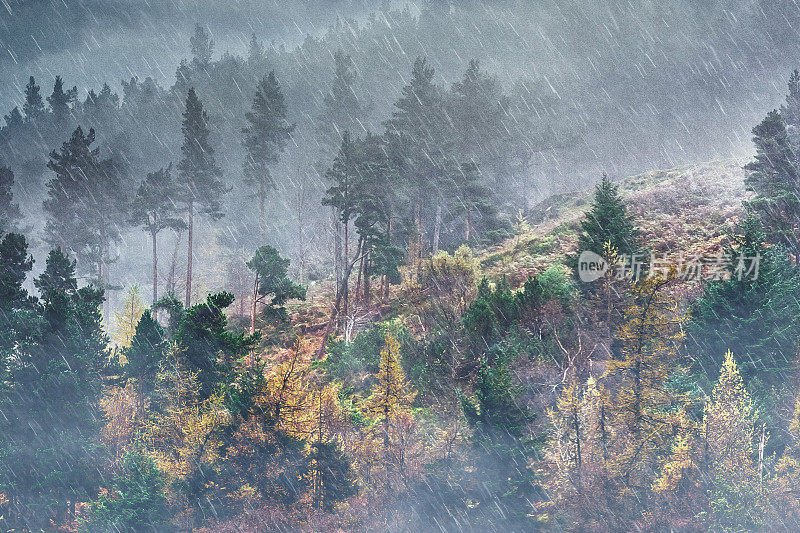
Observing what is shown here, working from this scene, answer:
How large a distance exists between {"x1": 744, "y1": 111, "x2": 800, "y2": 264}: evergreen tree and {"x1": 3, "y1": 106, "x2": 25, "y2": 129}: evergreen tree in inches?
4432

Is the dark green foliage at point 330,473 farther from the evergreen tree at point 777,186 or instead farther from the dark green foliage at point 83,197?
the dark green foliage at point 83,197

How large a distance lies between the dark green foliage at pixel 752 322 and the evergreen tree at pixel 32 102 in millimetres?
111321

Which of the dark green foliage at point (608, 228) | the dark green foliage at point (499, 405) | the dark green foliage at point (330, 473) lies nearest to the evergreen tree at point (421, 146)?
the dark green foliage at point (608, 228)

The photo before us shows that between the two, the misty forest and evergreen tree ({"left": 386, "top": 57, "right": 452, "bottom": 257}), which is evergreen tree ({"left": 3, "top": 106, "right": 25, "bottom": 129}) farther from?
evergreen tree ({"left": 386, "top": 57, "right": 452, "bottom": 257})

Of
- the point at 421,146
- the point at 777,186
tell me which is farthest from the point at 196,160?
the point at 777,186

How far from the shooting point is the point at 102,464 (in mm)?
27953

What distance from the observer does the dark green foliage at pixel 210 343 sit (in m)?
25.4

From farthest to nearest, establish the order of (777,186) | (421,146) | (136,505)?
(421,146), (777,186), (136,505)

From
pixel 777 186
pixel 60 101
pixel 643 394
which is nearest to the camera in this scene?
pixel 643 394

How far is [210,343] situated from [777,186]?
33443mm

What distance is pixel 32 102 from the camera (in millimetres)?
97375

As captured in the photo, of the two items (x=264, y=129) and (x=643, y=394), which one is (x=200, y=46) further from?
(x=643, y=394)

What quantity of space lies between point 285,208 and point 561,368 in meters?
69.5

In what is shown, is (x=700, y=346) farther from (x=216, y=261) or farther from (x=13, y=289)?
(x=216, y=261)
